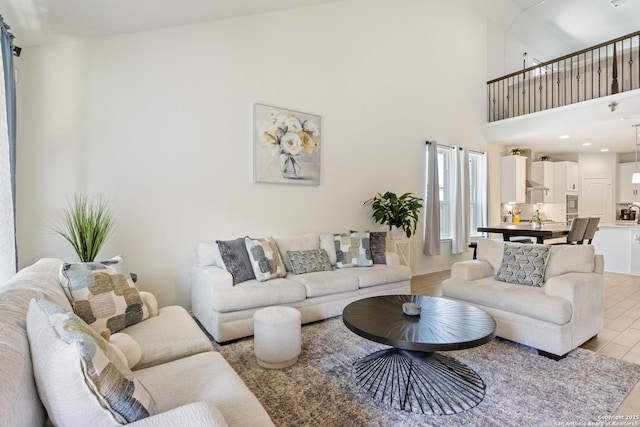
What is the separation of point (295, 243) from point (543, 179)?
670cm

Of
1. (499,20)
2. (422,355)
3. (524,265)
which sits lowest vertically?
(422,355)

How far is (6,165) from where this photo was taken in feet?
6.98

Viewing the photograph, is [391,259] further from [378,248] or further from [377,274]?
[377,274]

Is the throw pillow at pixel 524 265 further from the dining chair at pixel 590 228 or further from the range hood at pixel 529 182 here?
the range hood at pixel 529 182

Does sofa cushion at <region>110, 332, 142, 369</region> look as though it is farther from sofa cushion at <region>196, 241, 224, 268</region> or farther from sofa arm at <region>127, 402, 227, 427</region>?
sofa cushion at <region>196, 241, 224, 268</region>

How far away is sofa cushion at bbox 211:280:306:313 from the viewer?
2.91m

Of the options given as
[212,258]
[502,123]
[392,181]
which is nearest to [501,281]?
[392,181]

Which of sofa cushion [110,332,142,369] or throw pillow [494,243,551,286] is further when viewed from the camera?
throw pillow [494,243,551,286]

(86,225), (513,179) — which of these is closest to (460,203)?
(513,179)

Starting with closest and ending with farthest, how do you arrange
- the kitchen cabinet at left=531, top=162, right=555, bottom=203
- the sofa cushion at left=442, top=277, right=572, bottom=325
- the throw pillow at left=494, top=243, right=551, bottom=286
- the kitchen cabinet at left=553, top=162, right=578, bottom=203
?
the sofa cushion at left=442, top=277, right=572, bottom=325
the throw pillow at left=494, top=243, right=551, bottom=286
the kitchen cabinet at left=531, top=162, right=555, bottom=203
the kitchen cabinet at left=553, top=162, right=578, bottom=203

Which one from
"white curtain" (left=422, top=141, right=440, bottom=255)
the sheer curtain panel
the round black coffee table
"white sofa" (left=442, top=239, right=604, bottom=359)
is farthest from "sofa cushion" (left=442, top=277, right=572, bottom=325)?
the sheer curtain panel

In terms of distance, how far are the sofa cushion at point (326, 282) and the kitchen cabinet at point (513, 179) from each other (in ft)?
17.0

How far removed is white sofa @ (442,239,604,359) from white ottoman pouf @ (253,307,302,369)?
5.84 feet

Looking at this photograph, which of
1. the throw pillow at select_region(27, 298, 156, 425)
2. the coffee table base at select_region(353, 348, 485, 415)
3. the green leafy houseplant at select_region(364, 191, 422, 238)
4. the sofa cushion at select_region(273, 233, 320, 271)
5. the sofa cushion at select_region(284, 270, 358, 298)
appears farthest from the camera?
the green leafy houseplant at select_region(364, 191, 422, 238)
